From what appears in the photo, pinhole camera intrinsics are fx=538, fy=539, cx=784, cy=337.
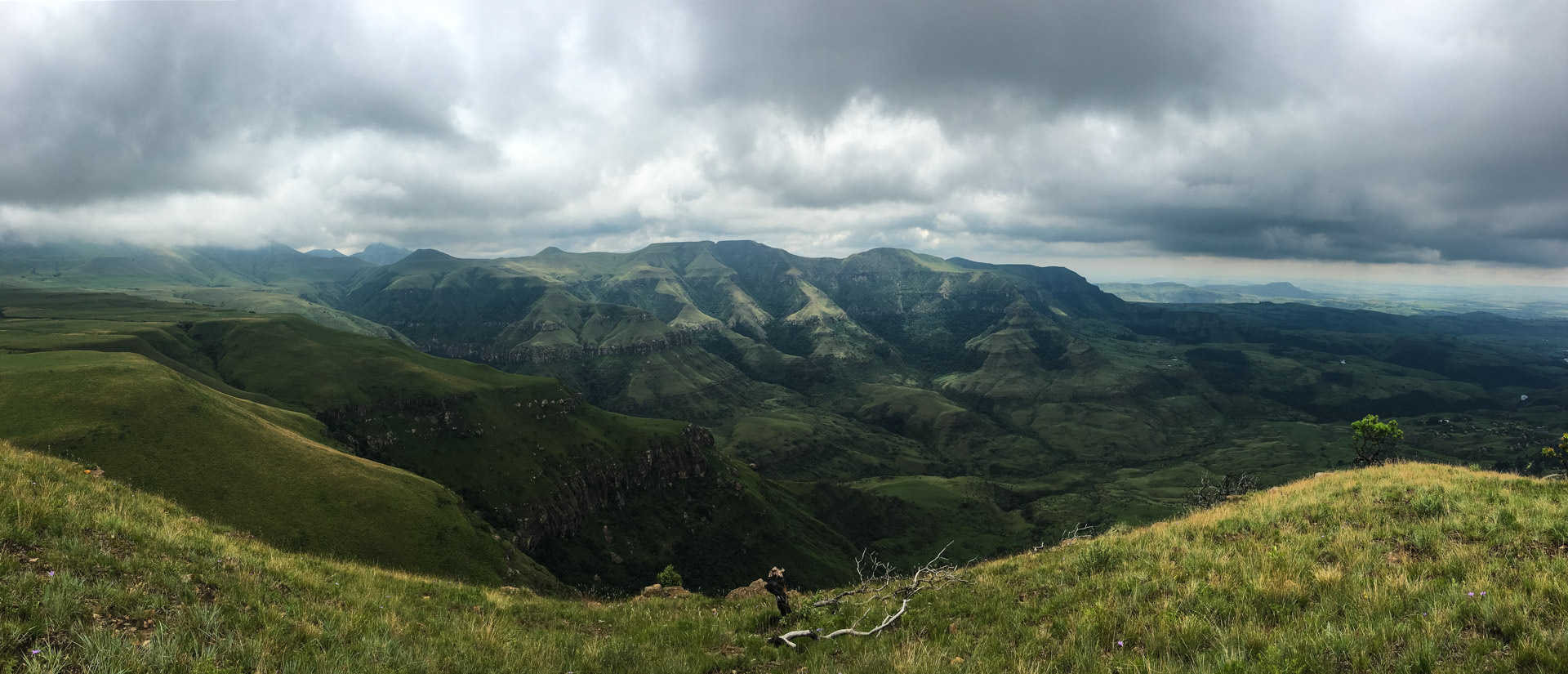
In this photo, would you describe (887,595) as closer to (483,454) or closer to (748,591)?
(748,591)

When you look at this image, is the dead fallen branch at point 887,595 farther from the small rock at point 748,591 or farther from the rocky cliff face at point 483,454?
the rocky cliff face at point 483,454

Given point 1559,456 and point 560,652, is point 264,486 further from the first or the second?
point 1559,456

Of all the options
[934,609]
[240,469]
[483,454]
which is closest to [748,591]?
[934,609]

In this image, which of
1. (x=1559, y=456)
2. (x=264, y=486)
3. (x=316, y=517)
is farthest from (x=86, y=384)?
(x=1559, y=456)

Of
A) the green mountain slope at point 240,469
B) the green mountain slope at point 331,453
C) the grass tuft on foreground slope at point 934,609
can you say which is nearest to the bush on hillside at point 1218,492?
the grass tuft on foreground slope at point 934,609

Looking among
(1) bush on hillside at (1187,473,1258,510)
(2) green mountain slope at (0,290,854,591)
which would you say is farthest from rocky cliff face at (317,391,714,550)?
(1) bush on hillside at (1187,473,1258,510)

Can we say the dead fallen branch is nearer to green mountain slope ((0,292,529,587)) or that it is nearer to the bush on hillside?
the bush on hillside

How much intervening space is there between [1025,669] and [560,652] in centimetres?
918

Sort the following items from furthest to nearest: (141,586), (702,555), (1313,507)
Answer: (702,555), (1313,507), (141,586)

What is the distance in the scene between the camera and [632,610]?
727 inches

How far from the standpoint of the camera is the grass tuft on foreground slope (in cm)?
763

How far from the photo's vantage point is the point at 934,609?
1451 cm

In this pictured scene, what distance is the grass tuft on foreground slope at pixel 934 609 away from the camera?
25.0 feet

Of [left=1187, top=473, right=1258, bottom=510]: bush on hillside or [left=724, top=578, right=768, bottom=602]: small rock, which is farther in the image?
[left=1187, top=473, right=1258, bottom=510]: bush on hillside
